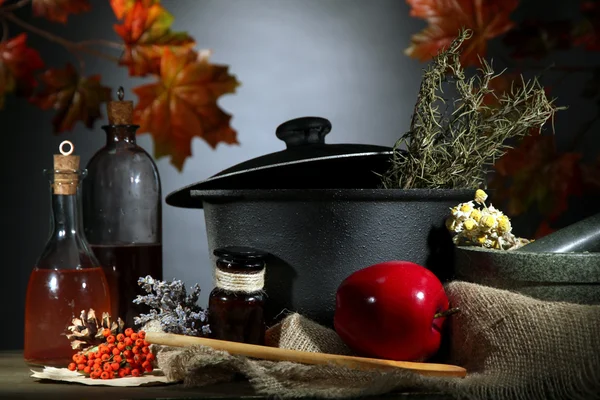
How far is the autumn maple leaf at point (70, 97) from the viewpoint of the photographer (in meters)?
1.75

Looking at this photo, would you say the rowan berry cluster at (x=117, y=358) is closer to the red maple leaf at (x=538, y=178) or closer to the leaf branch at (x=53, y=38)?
the leaf branch at (x=53, y=38)

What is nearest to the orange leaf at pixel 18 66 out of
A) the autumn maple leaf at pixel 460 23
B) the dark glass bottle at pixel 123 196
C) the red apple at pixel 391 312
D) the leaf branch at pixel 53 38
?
the leaf branch at pixel 53 38

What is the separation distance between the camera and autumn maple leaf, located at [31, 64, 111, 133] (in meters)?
1.75

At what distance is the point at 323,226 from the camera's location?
869 mm

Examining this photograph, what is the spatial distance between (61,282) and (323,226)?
328mm

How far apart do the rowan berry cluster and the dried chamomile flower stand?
1.26 ft

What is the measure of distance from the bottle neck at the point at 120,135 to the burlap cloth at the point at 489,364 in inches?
17.7

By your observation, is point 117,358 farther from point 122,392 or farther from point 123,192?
point 123,192

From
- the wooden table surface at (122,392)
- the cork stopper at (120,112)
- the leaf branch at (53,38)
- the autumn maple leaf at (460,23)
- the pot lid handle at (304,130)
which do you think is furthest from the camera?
the autumn maple leaf at (460,23)

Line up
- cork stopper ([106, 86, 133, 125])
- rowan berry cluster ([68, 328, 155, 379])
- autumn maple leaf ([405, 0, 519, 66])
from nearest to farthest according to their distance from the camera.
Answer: rowan berry cluster ([68, 328, 155, 379]) → cork stopper ([106, 86, 133, 125]) → autumn maple leaf ([405, 0, 519, 66])

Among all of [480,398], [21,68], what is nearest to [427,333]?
[480,398]

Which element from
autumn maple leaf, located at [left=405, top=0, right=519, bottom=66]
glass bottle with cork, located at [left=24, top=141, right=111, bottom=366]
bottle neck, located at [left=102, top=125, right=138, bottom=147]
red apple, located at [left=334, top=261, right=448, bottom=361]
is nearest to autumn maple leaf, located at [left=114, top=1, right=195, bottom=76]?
autumn maple leaf, located at [left=405, top=0, right=519, bottom=66]

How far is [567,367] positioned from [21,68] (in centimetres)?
147

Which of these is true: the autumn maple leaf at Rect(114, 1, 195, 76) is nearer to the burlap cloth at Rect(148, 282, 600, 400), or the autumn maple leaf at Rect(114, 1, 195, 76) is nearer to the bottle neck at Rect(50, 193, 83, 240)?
the bottle neck at Rect(50, 193, 83, 240)
